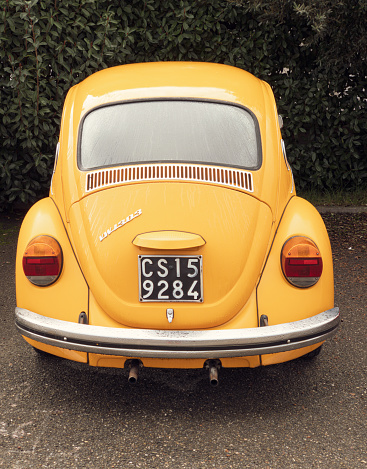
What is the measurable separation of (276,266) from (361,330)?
63.2 inches

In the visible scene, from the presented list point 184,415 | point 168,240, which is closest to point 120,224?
point 168,240

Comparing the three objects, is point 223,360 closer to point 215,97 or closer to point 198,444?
point 198,444

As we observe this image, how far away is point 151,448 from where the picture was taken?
3.07 meters

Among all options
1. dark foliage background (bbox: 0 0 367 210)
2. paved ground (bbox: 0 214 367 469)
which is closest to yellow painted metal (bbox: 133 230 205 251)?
paved ground (bbox: 0 214 367 469)

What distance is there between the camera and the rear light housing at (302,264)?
3295 millimetres

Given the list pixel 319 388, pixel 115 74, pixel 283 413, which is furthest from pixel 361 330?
pixel 115 74

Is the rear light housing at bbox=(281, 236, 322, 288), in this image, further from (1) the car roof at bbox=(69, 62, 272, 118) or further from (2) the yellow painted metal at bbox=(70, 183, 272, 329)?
(1) the car roof at bbox=(69, 62, 272, 118)

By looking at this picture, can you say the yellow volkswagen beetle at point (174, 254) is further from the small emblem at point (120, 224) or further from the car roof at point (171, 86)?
the car roof at point (171, 86)

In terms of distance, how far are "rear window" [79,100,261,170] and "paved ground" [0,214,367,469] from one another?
1353 millimetres

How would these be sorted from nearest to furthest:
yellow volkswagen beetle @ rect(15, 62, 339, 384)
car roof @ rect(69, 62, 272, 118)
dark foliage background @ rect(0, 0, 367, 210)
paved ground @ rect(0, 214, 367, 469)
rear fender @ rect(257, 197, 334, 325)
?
paved ground @ rect(0, 214, 367, 469) < yellow volkswagen beetle @ rect(15, 62, 339, 384) < rear fender @ rect(257, 197, 334, 325) < car roof @ rect(69, 62, 272, 118) < dark foliage background @ rect(0, 0, 367, 210)

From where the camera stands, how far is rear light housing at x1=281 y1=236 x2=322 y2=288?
329cm

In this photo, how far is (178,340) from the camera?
3.03 metres

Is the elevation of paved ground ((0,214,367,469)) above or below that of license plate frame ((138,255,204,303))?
below

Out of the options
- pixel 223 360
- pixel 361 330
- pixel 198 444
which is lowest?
pixel 361 330
